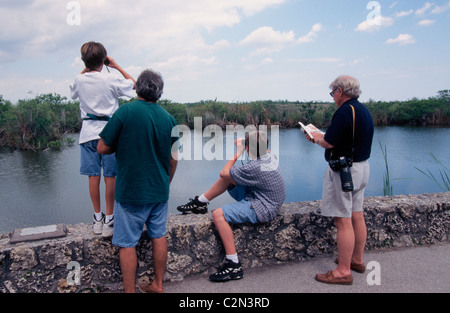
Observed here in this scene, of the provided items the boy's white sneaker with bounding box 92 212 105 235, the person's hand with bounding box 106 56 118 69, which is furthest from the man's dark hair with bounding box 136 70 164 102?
the boy's white sneaker with bounding box 92 212 105 235

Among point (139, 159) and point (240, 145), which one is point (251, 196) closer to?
point (240, 145)

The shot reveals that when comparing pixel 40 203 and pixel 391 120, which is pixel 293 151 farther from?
pixel 391 120

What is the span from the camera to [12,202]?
7.50 metres

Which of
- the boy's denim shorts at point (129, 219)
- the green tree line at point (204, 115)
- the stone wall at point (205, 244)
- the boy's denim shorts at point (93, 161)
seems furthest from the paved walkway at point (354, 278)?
the green tree line at point (204, 115)

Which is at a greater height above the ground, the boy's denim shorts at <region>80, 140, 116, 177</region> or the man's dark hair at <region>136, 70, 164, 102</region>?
the man's dark hair at <region>136, 70, 164, 102</region>

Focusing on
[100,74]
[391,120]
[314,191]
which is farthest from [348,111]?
[391,120]

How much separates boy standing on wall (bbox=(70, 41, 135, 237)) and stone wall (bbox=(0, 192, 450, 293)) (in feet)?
0.86

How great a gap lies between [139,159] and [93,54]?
0.91 meters

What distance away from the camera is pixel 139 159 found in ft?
6.71

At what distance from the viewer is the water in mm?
7098

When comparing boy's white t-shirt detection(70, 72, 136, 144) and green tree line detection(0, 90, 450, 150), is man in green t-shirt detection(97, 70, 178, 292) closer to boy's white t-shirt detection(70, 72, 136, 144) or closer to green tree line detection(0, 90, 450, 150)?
boy's white t-shirt detection(70, 72, 136, 144)

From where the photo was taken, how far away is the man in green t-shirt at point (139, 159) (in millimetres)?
2012

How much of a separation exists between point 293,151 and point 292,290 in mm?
12664

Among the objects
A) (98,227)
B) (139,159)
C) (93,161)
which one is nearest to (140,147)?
(139,159)
